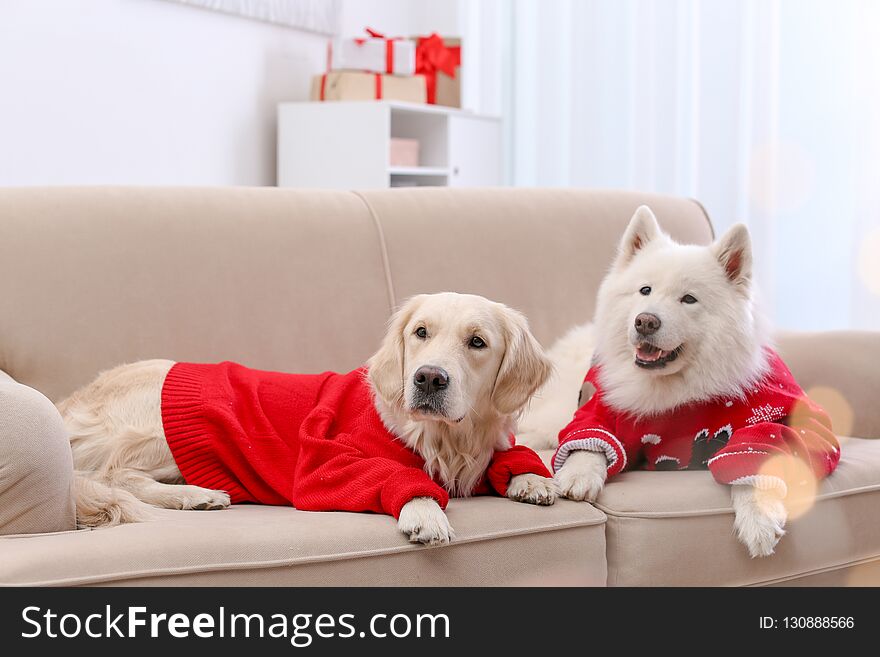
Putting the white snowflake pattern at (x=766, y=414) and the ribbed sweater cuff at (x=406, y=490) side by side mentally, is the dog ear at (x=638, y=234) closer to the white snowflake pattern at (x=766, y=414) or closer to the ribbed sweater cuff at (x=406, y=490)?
the white snowflake pattern at (x=766, y=414)

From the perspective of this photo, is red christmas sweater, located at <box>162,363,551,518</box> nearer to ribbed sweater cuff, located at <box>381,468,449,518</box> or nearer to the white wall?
ribbed sweater cuff, located at <box>381,468,449,518</box>

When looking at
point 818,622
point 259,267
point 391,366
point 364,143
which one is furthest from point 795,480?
point 364,143

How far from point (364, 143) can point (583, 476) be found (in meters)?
2.71

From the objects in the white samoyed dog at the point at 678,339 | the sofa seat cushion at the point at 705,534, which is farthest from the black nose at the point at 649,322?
the sofa seat cushion at the point at 705,534

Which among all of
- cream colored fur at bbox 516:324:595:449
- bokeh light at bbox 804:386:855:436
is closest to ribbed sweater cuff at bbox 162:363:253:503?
cream colored fur at bbox 516:324:595:449

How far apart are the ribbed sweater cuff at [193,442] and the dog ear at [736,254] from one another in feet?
3.81

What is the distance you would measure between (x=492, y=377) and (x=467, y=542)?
0.35m

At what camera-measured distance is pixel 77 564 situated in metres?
1.48

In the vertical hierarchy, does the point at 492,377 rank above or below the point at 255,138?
below

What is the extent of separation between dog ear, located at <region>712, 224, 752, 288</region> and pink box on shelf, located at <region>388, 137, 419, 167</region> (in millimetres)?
2471

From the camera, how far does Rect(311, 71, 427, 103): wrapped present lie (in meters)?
4.39

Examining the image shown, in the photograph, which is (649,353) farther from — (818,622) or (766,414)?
(818,622)

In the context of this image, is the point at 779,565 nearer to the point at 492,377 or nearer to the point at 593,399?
the point at 593,399

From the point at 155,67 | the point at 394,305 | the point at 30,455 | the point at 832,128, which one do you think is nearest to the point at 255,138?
the point at 155,67
